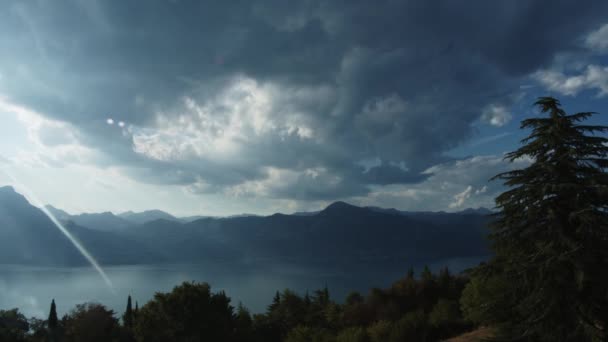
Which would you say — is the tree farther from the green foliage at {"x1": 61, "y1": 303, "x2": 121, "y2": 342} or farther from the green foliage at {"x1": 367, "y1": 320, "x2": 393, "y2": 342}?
the green foliage at {"x1": 61, "y1": 303, "x2": 121, "y2": 342}

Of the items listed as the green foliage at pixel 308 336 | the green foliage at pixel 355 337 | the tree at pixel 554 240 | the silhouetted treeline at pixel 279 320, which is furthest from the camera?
the silhouetted treeline at pixel 279 320

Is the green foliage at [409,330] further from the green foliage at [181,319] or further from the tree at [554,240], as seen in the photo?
the green foliage at [181,319]

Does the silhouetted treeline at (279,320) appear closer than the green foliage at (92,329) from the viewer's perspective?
Yes

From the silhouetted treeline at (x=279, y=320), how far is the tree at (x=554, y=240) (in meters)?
11.9

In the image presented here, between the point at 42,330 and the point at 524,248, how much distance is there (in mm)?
81743

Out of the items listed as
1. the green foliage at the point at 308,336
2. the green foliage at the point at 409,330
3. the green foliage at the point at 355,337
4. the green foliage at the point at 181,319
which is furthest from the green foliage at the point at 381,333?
the green foliage at the point at 181,319

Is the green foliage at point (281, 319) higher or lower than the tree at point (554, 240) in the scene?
lower

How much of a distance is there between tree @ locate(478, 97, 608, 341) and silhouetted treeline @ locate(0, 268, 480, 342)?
11.9m

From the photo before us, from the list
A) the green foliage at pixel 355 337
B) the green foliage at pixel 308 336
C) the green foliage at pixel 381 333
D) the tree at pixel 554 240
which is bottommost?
the green foliage at pixel 308 336

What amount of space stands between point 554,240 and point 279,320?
174 ft

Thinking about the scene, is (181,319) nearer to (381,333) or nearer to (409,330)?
(381,333)

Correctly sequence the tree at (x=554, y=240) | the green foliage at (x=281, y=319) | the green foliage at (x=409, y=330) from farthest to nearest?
the green foliage at (x=281, y=319)
the green foliage at (x=409, y=330)
the tree at (x=554, y=240)

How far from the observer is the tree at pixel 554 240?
10.8 metres

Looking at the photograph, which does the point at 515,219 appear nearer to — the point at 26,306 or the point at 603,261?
the point at 603,261
